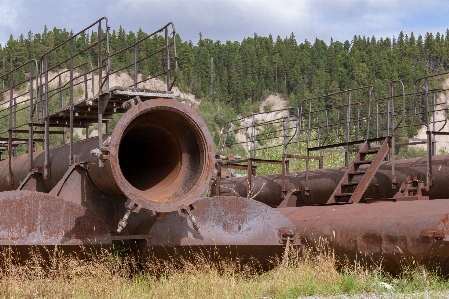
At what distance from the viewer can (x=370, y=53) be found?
117 m

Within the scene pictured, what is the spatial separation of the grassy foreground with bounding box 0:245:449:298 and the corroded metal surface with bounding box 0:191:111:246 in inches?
7.5

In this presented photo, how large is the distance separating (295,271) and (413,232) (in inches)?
62.2

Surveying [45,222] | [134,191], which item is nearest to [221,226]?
[134,191]

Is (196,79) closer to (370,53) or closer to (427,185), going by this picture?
(370,53)

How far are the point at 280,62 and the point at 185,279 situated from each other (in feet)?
372

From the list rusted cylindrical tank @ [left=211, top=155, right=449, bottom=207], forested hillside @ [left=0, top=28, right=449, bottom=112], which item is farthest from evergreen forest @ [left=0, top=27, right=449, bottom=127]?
rusted cylindrical tank @ [left=211, top=155, right=449, bottom=207]

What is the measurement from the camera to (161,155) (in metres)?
8.24

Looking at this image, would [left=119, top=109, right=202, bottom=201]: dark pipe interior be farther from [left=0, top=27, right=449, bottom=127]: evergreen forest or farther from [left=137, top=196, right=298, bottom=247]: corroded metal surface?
[left=0, top=27, right=449, bottom=127]: evergreen forest

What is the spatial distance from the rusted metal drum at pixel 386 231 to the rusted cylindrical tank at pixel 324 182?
1.31 meters

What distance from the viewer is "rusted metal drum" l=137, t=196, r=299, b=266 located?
8.26 metres

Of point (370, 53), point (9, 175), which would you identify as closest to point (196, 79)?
point (370, 53)

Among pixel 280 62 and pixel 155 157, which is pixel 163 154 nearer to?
pixel 155 157

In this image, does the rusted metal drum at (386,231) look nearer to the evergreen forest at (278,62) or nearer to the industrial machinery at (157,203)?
the industrial machinery at (157,203)

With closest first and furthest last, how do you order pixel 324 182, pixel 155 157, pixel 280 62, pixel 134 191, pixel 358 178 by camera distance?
pixel 134 191
pixel 155 157
pixel 358 178
pixel 324 182
pixel 280 62
